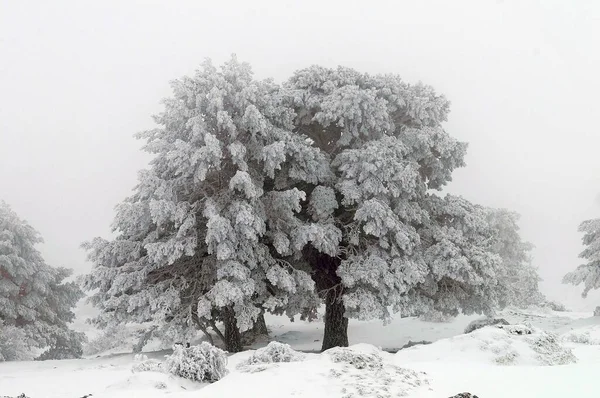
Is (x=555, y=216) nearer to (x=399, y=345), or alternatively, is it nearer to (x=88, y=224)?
(x=88, y=224)

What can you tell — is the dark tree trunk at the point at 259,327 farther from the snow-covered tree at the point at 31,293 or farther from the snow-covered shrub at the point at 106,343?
the snow-covered shrub at the point at 106,343

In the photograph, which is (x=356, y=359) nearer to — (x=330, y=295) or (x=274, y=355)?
(x=274, y=355)

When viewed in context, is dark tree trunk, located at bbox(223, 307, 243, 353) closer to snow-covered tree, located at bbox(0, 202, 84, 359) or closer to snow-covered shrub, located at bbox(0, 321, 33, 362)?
snow-covered tree, located at bbox(0, 202, 84, 359)

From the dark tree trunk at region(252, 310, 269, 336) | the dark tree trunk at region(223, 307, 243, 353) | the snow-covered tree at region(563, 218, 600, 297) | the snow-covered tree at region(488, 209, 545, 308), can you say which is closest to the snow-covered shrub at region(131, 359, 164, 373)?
the dark tree trunk at region(223, 307, 243, 353)

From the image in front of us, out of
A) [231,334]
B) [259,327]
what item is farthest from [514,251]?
[231,334]

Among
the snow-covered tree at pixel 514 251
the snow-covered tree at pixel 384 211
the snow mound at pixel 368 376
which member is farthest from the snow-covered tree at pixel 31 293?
the snow-covered tree at pixel 514 251

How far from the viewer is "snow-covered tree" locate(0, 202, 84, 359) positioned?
51.7 feet

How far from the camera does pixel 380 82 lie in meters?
15.0

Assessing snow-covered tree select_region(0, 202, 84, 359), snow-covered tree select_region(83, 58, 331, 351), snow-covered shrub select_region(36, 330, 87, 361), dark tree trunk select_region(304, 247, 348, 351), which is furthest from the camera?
snow-covered shrub select_region(36, 330, 87, 361)

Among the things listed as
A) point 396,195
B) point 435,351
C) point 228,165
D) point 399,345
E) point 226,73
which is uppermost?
point 226,73

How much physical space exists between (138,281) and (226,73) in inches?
259

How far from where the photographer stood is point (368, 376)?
5.51m

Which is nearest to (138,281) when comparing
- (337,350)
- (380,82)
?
(337,350)

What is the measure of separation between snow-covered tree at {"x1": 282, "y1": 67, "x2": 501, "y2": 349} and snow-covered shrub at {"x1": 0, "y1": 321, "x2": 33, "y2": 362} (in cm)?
1027
